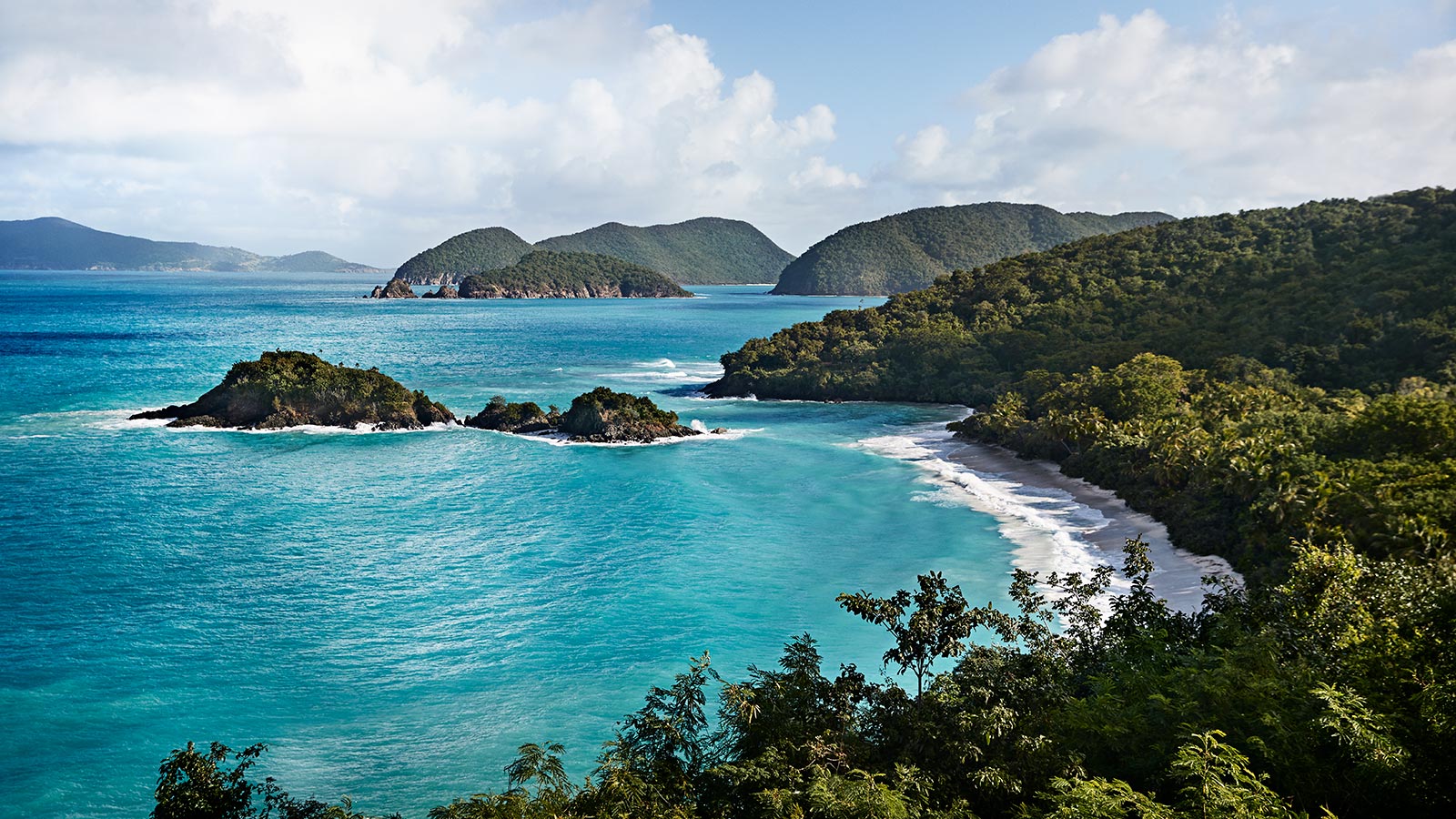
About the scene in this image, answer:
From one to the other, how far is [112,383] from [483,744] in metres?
92.2

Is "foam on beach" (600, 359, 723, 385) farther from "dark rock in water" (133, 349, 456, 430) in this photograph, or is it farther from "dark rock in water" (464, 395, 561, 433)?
"dark rock in water" (133, 349, 456, 430)

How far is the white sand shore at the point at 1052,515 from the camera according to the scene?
39969 millimetres

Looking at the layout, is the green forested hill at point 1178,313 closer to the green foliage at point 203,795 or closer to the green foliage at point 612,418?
the green foliage at point 612,418

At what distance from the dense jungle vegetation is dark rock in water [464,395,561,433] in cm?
4138

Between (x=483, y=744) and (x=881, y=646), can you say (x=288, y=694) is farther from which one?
(x=881, y=646)

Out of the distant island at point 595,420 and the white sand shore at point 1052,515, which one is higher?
the distant island at point 595,420

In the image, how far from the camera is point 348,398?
78.5 meters

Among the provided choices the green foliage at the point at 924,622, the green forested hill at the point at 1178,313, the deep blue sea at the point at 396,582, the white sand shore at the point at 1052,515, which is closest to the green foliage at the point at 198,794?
the deep blue sea at the point at 396,582

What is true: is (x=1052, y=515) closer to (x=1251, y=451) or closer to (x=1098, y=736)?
(x=1251, y=451)

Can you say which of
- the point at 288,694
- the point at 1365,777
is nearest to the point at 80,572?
the point at 288,694

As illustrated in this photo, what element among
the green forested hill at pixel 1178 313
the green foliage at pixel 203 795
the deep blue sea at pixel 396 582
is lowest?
the deep blue sea at pixel 396 582

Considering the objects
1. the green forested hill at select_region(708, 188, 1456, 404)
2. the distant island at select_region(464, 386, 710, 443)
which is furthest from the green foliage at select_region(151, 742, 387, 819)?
the green forested hill at select_region(708, 188, 1456, 404)

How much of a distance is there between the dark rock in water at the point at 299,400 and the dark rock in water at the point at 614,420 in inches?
595

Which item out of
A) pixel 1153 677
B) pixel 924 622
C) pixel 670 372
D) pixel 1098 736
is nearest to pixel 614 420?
pixel 670 372
